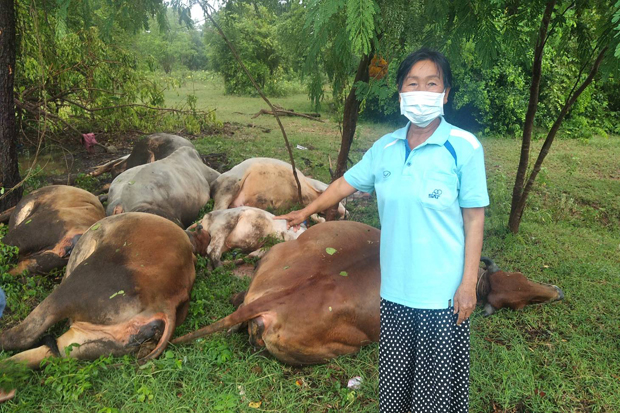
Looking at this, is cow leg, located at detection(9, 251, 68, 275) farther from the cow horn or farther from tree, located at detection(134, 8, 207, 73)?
tree, located at detection(134, 8, 207, 73)

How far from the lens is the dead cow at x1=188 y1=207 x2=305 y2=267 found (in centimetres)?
489

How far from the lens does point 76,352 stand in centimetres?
312

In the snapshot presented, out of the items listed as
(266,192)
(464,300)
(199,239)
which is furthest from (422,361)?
(266,192)

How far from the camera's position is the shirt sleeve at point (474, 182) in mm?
2105

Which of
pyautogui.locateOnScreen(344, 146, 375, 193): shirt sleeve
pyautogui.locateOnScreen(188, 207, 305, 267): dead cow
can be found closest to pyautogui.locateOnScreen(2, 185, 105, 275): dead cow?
pyautogui.locateOnScreen(188, 207, 305, 267): dead cow

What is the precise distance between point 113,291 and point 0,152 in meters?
3.06

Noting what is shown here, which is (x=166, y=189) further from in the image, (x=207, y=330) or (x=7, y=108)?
(x=207, y=330)

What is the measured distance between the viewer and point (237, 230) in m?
5.01

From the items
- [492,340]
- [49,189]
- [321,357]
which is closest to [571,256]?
[492,340]

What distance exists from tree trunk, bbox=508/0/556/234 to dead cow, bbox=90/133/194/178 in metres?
4.47

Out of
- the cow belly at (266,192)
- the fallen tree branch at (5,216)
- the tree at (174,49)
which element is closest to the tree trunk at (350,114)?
the cow belly at (266,192)

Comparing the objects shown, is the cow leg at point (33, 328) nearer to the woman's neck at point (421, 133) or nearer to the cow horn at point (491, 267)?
the woman's neck at point (421, 133)

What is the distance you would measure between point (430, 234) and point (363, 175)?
1.78 feet

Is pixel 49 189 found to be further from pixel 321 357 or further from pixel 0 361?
pixel 321 357
